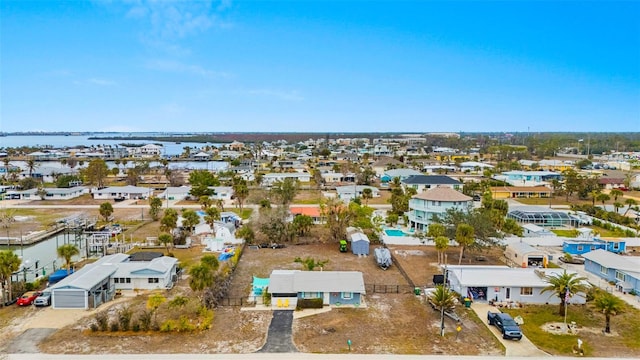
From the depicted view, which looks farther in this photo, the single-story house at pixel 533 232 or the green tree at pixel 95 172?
the green tree at pixel 95 172

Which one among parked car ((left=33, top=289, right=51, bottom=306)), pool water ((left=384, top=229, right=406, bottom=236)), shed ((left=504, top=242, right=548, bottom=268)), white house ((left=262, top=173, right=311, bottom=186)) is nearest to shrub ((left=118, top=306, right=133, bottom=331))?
parked car ((left=33, top=289, right=51, bottom=306))

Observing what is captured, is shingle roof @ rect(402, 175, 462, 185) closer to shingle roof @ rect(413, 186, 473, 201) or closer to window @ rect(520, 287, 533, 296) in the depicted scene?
shingle roof @ rect(413, 186, 473, 201)

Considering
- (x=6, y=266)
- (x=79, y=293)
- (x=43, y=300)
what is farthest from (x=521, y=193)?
(x=6, y=266)

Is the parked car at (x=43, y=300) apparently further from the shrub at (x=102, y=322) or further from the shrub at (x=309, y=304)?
the shrub at (x=309, y=304)

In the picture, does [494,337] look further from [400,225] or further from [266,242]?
[400,225]

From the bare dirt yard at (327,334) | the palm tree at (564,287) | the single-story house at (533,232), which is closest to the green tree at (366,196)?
the single-story house at (533,232)

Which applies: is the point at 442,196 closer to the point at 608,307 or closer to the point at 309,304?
the point at 608,307
